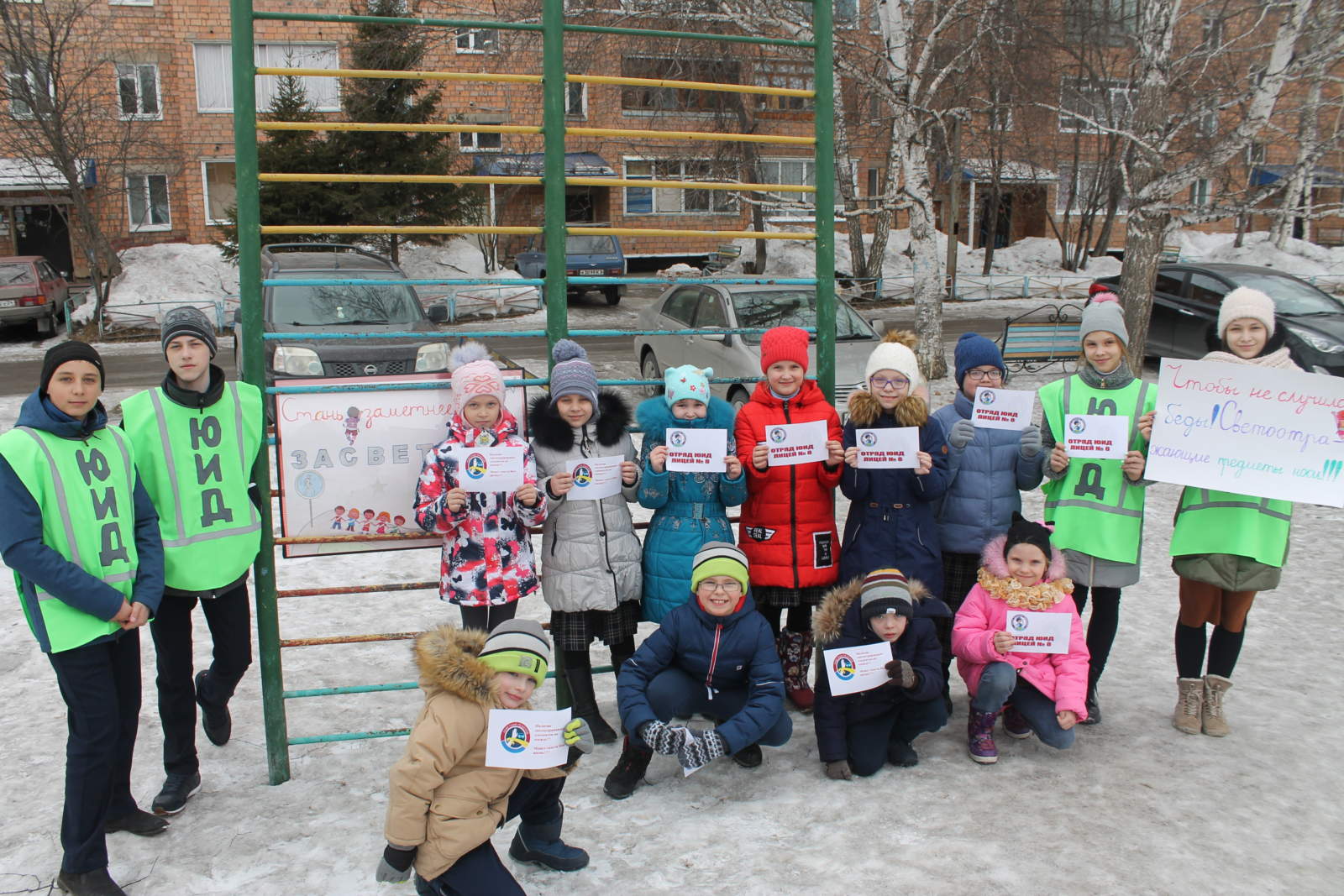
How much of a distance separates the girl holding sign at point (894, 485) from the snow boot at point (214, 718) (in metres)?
2.64

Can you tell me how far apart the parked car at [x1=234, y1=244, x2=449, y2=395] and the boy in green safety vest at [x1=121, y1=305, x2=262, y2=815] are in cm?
598

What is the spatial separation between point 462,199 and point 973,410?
18477 mm

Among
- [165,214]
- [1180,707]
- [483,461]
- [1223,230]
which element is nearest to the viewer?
[483,461]

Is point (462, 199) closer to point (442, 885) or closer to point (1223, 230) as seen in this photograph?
point (442, 885)

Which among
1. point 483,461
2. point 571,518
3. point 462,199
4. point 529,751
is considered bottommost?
point 529,751

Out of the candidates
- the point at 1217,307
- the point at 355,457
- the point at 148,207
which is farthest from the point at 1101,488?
the point at 148,207

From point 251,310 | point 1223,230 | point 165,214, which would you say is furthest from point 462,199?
point 1223,230

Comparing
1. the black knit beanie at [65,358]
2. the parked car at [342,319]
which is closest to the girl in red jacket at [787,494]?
the black knit beanie at [65,358]

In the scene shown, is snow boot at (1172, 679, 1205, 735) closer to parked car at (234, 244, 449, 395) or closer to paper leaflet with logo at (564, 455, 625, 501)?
paper leaflet with logo at (564, 455, 625, 501)

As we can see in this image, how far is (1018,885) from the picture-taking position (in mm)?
3416

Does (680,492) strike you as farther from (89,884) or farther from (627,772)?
(89,884)

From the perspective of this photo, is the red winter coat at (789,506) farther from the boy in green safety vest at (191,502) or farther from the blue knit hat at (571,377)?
the boy in green safety vest at (191,502)

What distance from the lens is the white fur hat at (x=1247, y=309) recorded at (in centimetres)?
431

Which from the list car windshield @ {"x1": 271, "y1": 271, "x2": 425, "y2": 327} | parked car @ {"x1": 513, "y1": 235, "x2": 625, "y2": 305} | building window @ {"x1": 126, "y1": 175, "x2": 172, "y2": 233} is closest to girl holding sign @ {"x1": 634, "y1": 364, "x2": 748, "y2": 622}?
car windshield @ {"x1": 271, "y1": 271, "x2": 425, "y2": 327}
